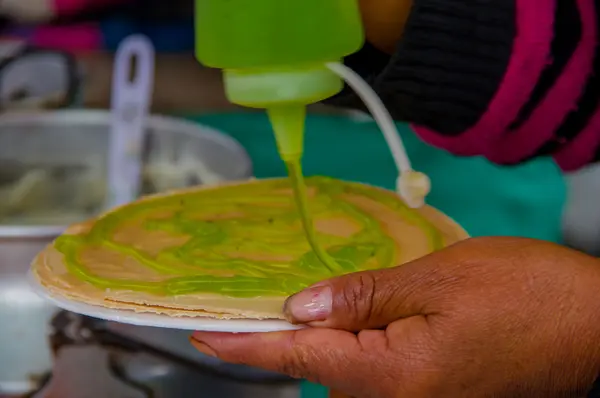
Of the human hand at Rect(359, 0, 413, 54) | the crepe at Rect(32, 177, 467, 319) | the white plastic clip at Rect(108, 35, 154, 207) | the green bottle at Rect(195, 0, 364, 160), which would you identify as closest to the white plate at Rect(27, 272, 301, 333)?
the crepe at Rect(32, 177, 467, 319)

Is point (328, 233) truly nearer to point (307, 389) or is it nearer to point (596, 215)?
point (307, 389)

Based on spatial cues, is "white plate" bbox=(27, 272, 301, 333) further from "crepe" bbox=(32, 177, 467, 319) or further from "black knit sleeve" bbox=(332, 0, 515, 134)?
"black knit sleeve" bbox=(332, 0, 515, 134)

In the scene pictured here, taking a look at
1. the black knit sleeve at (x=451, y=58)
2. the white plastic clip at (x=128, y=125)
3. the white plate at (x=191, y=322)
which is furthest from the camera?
the white plastic clip at (x=128, y=125)

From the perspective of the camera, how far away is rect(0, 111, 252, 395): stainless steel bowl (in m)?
0.52

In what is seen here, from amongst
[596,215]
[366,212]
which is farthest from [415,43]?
[596,215]

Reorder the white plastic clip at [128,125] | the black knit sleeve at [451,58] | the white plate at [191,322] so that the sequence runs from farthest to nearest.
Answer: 1. the white plastic clip at [128,125]
2. the black knit sleeve at [451,58]
3. the white plate at [191,322]

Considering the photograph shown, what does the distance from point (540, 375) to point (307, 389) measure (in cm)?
23

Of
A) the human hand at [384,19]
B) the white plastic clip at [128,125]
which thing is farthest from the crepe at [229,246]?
the white plastic clip at [128,125]

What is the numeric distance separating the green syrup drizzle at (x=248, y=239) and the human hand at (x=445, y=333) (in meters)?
0.03

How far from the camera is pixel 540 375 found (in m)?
0.39

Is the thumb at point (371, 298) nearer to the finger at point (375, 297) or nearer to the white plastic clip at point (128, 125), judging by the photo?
the finger at point (375, 297)

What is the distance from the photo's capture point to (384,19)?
0.53 m

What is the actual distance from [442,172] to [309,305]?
499 mm

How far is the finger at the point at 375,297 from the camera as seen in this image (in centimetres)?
37
